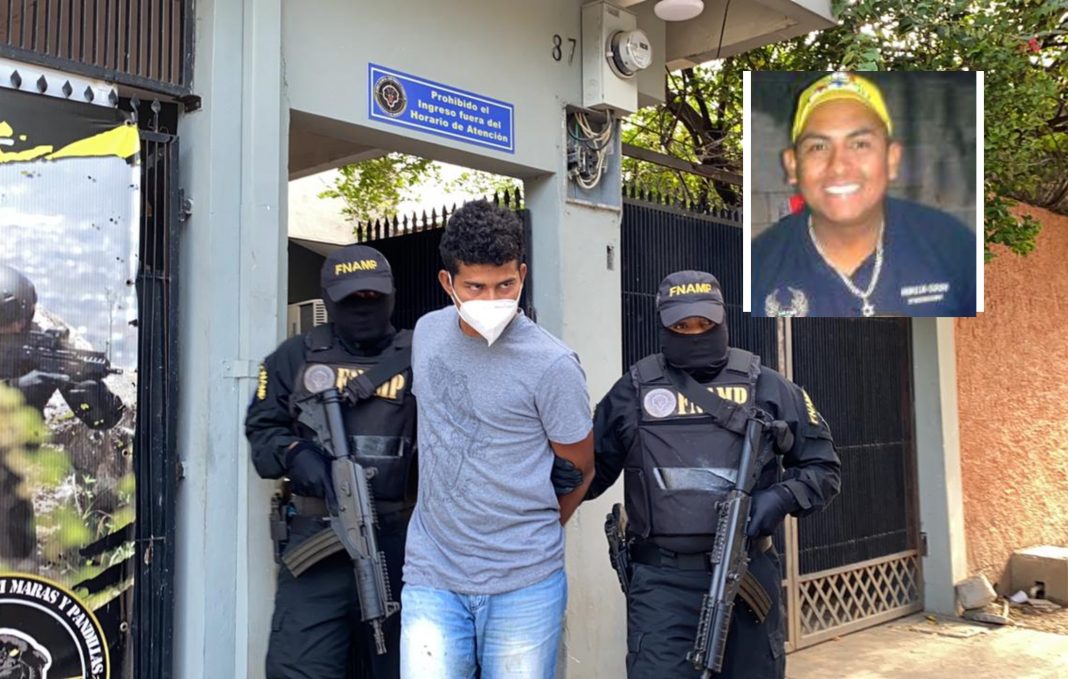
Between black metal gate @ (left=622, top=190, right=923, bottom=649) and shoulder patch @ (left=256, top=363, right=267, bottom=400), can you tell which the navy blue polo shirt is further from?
shoulder patch @ (left=256, top=363, right=267, bottom=400)

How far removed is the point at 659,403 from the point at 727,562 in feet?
1.97

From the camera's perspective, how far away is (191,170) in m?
3.53

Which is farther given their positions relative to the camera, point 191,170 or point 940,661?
point 940,661

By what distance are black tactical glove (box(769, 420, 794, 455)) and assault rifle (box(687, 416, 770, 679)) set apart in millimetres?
44

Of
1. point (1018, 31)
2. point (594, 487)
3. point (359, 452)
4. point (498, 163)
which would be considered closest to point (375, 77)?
point (498, 163)

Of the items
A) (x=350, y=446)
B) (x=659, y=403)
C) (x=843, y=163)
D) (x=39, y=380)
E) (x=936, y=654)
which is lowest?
(x=936, y=654)

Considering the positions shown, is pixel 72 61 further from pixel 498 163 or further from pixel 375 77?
pixel 498 163

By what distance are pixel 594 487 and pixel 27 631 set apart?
1851 millimetres

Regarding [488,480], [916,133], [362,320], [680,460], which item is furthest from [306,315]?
[916,133]

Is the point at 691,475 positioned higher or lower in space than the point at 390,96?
lower

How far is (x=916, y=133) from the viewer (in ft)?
16.7

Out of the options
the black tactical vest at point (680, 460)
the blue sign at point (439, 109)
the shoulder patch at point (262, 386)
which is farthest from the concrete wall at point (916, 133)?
the shoulder patch at point (262, 386)

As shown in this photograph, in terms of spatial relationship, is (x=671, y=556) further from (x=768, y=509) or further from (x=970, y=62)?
(x=970, y=62)

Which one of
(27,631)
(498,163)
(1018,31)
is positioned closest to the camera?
(27,631)
